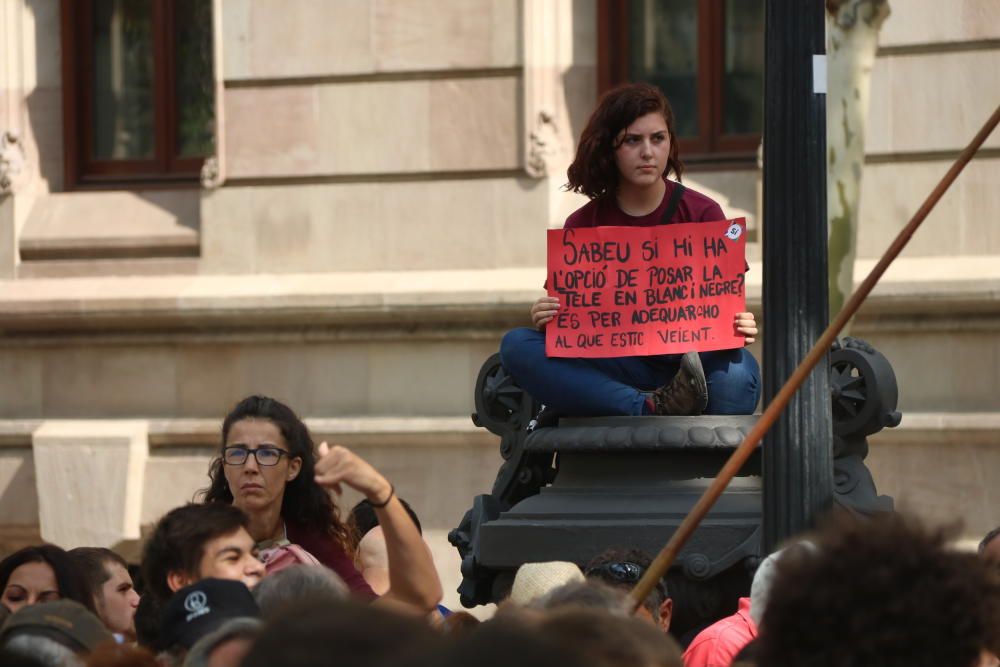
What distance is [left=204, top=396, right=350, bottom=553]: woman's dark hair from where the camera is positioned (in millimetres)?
6379

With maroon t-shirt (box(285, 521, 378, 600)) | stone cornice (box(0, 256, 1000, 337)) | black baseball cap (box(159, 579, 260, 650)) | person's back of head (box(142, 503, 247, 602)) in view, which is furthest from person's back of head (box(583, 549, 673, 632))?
stone cornice (box(0, 256, 1000, 337))

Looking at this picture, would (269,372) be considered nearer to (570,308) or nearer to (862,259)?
(862,259)

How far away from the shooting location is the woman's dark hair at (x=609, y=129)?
666 centimetres

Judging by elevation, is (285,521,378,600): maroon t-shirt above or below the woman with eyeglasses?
below

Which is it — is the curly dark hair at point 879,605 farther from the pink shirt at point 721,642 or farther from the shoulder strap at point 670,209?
the shoulder strap at point 670,209

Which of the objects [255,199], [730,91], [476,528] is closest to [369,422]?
[255,199]

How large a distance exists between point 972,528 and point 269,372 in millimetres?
3850

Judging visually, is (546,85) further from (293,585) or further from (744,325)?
(293,585)

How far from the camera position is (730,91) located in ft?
41.8

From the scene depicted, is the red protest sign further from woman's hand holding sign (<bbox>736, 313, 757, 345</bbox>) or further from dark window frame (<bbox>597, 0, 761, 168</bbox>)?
dark window frame (<bbox>597, 0, 761, 168</bbox>)

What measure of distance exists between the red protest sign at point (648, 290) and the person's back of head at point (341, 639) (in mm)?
4038

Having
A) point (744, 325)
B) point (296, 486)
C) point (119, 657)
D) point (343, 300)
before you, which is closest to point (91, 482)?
point (343, 300)

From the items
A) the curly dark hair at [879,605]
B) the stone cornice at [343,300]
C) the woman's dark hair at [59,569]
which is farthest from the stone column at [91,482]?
the curly dark hair at [879,605]

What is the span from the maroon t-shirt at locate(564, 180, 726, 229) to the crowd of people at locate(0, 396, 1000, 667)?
3.40 feet
